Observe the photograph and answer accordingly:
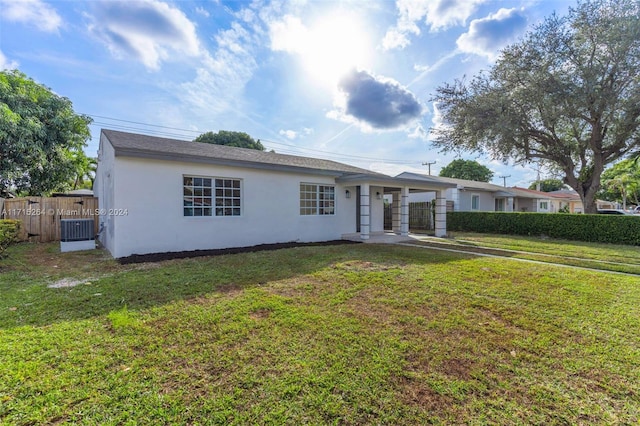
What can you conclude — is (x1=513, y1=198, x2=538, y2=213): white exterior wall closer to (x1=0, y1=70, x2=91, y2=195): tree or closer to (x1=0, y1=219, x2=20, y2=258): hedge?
(x1=0, y1=219, x2=20, y2=258): hedge

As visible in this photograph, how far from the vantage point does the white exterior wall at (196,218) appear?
302 inches

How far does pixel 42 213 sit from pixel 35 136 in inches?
187

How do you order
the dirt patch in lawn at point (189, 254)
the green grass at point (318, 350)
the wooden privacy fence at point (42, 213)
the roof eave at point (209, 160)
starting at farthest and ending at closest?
the wooden privacy fence at point (42, 213), the roof eave at point (209, 160), the dirt patch in lawn at point (189, 254), the green grass at point (318, 350)

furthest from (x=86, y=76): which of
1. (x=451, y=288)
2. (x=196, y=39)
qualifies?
(x=451, y=288)

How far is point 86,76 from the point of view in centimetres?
1082

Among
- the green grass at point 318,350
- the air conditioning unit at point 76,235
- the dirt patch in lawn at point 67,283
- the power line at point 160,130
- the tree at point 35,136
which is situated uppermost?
the power line at point 160,130

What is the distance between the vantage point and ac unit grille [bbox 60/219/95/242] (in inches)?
352

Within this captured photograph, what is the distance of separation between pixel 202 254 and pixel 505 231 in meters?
15.3

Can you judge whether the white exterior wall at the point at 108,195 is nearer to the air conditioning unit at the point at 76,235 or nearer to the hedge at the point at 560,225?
the air conditioning unit at the point at 76,235

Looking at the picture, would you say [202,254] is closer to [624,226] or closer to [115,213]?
[115,213]

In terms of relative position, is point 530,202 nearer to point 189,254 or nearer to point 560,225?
point 560,225

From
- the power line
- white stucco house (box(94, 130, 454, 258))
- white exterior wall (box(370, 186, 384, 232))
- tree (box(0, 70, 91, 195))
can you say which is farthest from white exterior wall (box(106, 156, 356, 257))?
tree (box(0, 70, 91, 195))

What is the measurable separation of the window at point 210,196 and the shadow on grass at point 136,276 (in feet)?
6.30

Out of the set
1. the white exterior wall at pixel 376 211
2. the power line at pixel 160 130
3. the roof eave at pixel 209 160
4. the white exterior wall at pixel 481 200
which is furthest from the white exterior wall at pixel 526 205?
the roof eave at pixel 209 160
